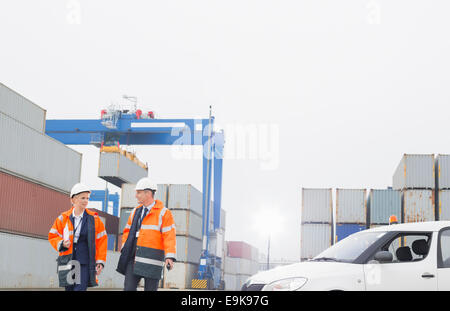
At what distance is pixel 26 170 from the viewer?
957 inches

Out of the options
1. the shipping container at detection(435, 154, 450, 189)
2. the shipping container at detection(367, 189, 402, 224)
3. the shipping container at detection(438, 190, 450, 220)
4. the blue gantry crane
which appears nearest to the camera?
the shipping container at detection(438, 190, 450, 220)

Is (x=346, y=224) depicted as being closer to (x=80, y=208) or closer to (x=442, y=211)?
(x=442, y=211)

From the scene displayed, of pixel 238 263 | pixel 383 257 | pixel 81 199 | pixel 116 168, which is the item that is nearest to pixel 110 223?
pixel 116 168

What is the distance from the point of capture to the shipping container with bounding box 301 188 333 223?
1082 inches

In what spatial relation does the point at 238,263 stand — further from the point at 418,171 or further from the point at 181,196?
the point at 418,171

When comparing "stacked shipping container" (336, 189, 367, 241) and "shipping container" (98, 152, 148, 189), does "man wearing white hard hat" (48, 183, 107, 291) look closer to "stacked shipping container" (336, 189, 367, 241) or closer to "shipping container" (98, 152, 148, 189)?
"stacked shipping container" (336, 189, 367, 241)

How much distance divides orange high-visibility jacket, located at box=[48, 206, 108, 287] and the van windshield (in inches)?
104

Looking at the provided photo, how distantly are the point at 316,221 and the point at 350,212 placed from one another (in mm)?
1723

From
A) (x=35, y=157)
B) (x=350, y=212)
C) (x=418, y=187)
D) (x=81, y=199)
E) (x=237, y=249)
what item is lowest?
(x=81, y=199)

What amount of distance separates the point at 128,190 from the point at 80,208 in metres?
31.1

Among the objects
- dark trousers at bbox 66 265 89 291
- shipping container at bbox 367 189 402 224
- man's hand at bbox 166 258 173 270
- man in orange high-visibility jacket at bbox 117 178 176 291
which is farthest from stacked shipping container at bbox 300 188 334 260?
dark trousers at bbox 66 265 89 291

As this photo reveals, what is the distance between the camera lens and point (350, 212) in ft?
88.4

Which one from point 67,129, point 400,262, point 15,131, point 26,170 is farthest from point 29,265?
point 400,262
